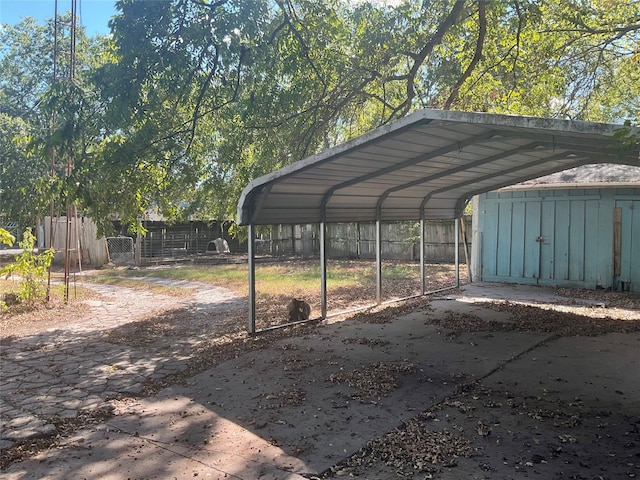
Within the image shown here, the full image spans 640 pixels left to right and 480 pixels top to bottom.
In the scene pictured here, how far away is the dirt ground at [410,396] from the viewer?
339 cm

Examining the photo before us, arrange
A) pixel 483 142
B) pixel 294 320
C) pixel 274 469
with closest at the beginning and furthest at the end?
1. pixel 274 469
2. pixel 483 142
3. pixel 294 320

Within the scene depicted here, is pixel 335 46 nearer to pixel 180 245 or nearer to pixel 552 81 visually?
pixel 552 81

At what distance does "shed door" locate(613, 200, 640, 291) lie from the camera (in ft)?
36.1

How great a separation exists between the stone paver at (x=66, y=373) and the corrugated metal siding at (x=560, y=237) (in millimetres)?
8285

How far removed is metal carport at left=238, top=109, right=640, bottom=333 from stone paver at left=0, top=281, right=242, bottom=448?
187 cm

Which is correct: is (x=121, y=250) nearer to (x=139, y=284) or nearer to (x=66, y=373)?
(x=139, y=284)

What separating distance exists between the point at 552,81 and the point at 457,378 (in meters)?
10.1

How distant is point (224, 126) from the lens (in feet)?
35.1

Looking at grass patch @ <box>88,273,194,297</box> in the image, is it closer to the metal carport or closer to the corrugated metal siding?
the metal carport

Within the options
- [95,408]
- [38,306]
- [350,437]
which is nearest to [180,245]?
[38,306]

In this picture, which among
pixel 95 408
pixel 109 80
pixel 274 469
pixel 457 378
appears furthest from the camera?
pixel 109 80

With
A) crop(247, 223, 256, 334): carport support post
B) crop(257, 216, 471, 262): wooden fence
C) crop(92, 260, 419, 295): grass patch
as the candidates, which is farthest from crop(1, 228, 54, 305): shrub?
crop(257, 216, 471, 262): wooden fence

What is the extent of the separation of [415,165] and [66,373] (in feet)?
18.6

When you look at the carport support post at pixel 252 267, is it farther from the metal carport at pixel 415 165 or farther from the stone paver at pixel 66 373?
the stone paver at pixel 66 373
